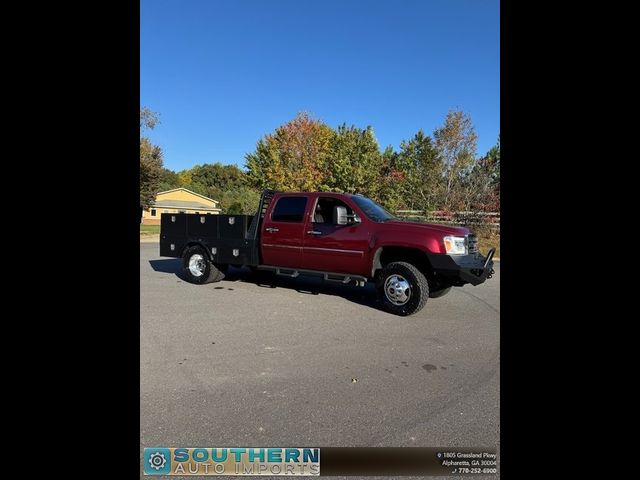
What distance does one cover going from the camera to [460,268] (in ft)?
17.0

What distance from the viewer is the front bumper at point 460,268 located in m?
5.19

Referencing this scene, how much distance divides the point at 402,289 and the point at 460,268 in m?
0.89

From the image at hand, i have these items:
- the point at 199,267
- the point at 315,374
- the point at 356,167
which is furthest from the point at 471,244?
the point at 356,167

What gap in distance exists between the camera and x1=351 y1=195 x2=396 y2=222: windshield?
6.06m

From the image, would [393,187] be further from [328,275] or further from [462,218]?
[328,275]

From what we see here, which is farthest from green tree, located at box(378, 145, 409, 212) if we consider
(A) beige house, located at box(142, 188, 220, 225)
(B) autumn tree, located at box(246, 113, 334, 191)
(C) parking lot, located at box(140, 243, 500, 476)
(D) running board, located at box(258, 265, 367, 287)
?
(A) beige house, located at box(142, 188, 220, 225)

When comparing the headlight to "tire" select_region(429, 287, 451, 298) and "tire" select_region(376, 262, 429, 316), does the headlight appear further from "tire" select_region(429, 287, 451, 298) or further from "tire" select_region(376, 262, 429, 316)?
"tire" select_region(429, 287, 451, 298)

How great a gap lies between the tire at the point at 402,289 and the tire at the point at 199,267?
12.6 feet

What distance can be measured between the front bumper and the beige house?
4454cm

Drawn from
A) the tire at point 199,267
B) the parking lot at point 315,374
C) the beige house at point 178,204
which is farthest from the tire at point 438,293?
the beige house at point 178,204
